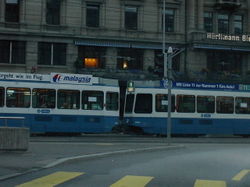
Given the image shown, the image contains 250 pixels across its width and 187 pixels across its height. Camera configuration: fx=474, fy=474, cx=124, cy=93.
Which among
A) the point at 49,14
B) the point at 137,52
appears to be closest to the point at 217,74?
the point at 137,52

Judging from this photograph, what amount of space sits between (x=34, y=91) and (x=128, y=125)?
6.29 meters

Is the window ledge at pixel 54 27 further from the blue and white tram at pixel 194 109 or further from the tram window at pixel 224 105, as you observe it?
the tram window at pixel 224 105

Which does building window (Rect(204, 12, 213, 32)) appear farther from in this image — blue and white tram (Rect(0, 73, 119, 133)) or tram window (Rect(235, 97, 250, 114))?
blue and white tram (Rect(0, 73, 119, 133))

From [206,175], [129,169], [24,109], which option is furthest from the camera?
[24,109]

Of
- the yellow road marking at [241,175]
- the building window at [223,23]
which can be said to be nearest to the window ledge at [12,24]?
the building window at [223,23]

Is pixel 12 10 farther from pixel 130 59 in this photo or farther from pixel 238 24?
pixel 238 24

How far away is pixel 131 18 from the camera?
140 feet

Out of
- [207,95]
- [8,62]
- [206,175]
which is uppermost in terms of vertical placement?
[8,62]

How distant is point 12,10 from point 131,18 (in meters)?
10.4

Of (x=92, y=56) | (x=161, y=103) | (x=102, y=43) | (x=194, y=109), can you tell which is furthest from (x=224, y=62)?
(x=161, y=103)

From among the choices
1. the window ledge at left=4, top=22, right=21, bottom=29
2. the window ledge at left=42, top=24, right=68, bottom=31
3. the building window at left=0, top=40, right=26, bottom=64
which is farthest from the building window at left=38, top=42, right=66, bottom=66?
the window ledge at left=4, top=22, right=21, bottom=29

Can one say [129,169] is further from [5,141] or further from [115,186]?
[5,141]

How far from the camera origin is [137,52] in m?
42.8

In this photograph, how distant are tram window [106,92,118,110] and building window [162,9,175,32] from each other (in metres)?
16.7
